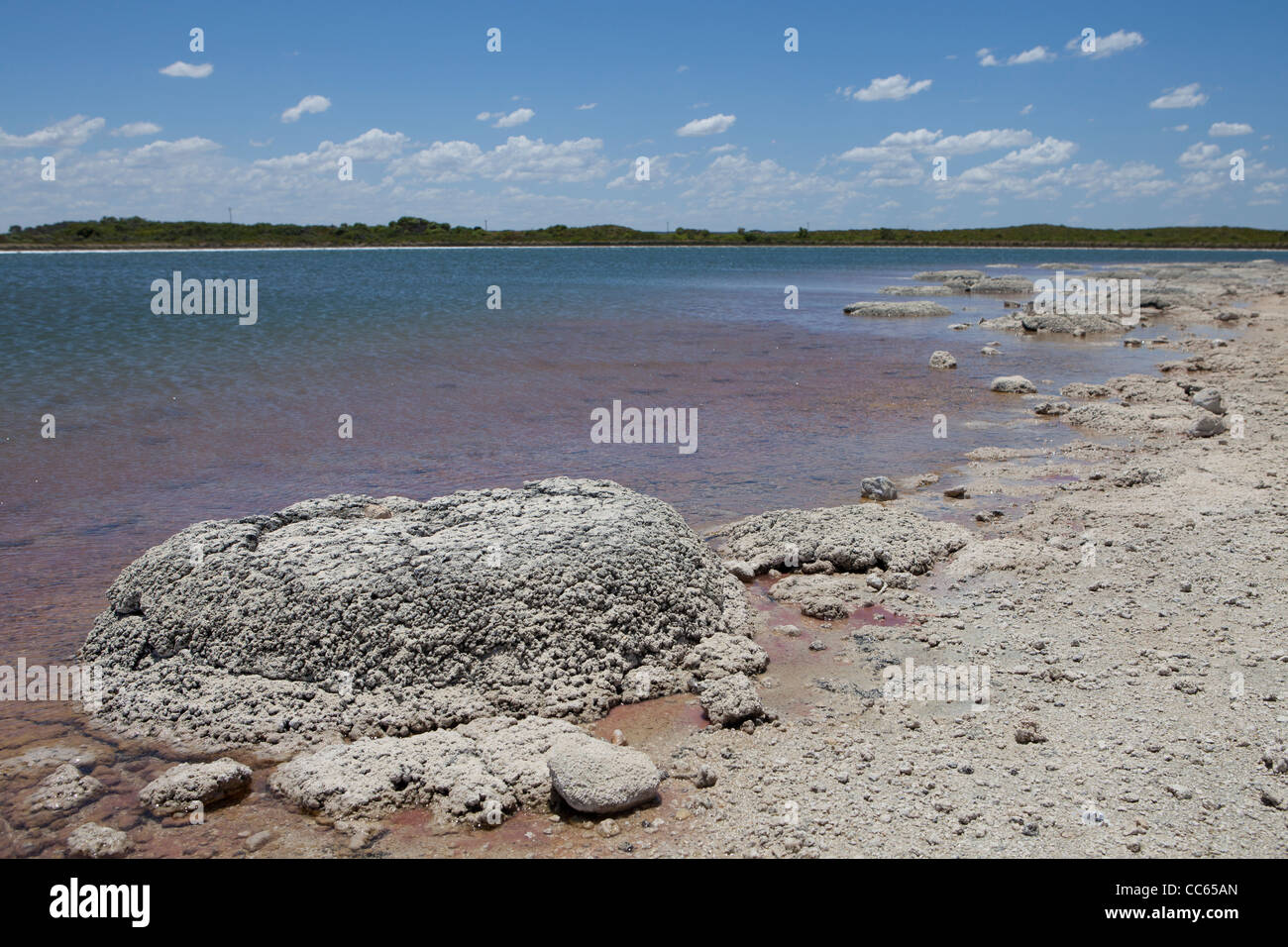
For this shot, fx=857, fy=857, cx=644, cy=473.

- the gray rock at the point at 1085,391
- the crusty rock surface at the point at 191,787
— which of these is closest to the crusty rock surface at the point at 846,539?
the crusty rock surface at the point at 191,787

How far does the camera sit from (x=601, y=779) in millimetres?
4746

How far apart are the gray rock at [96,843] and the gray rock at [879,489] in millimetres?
8299

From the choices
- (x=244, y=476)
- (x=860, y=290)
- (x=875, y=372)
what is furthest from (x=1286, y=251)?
(x=244, y=476)

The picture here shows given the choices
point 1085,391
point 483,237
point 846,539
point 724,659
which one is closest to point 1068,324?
point 1085,391

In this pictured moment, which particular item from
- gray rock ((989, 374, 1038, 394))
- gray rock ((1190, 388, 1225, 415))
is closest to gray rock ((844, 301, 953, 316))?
gray rock ((989, 374, 1038, 394))

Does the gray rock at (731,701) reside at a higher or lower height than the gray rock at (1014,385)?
lower

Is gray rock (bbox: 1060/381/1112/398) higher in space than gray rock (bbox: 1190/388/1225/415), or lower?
higher

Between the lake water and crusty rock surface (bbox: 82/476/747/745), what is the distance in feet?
3.22

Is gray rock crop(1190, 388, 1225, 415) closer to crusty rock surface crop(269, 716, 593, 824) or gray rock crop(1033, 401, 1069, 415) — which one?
gray rock crop(1033, 401, 1069, 415)

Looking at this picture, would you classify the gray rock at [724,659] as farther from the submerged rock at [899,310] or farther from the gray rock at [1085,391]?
the submerged rock at [899,310]

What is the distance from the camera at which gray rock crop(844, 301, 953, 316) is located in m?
35.6

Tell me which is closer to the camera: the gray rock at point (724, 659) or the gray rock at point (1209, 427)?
the gray rock at point (724, 659)

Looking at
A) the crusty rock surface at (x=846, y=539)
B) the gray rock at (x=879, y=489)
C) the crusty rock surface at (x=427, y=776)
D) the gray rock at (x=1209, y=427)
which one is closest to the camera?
the crusty rock surface at (x=427, y=776)

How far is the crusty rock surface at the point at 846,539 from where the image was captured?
26.6 feet
